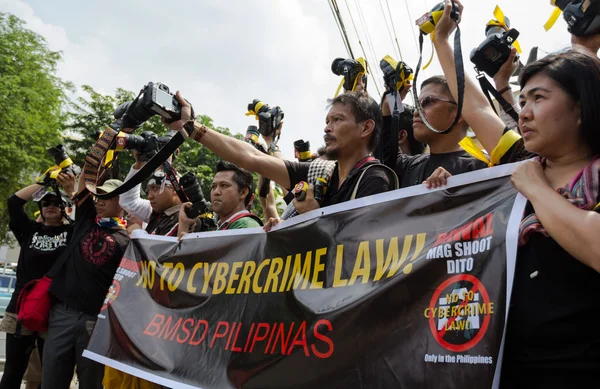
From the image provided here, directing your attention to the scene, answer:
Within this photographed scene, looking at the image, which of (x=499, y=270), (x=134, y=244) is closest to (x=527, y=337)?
(x=499, y=270)

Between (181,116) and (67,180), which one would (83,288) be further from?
(181,116)

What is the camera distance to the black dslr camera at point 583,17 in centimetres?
249

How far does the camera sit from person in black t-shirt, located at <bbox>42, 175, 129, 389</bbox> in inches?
160

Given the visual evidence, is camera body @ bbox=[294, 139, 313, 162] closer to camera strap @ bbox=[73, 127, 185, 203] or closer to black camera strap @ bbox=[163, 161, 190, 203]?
black camera strap @ bbox=[163, 161, 190, 203]

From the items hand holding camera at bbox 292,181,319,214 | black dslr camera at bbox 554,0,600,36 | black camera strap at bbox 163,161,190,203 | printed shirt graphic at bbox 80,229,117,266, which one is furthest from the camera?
printed shirt graphic at bbox 80,229,117,266

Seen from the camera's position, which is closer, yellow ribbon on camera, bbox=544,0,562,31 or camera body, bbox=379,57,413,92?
yellow ribbon on camera, bbox=544,0,562,31

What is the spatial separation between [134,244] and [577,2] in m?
3.26

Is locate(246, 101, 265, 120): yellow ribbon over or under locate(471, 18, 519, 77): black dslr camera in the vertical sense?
over

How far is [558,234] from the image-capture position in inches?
64.9

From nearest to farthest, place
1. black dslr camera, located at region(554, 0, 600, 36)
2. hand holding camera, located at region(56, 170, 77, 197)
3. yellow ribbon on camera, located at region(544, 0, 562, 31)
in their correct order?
1. black dslr camera, located at region(554, 0, 600, 36)
2. yellow ribbon on camera, located at region(544, 0, 562, 31)
3. hand holding camera, located at region(56, 170, 77, 197)

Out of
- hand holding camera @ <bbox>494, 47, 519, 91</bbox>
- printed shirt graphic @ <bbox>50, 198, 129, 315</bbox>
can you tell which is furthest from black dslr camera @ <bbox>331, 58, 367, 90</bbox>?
printed shirt graphic @ <bbox>50, 198, 129, 315</bbox>

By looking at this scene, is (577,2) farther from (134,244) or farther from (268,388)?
(134,244)

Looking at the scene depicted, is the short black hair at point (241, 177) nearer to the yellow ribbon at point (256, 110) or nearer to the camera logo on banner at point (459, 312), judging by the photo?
the yellow ribbon at point (256, 110)

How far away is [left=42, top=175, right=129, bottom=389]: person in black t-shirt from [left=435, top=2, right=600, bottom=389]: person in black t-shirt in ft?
10.6
